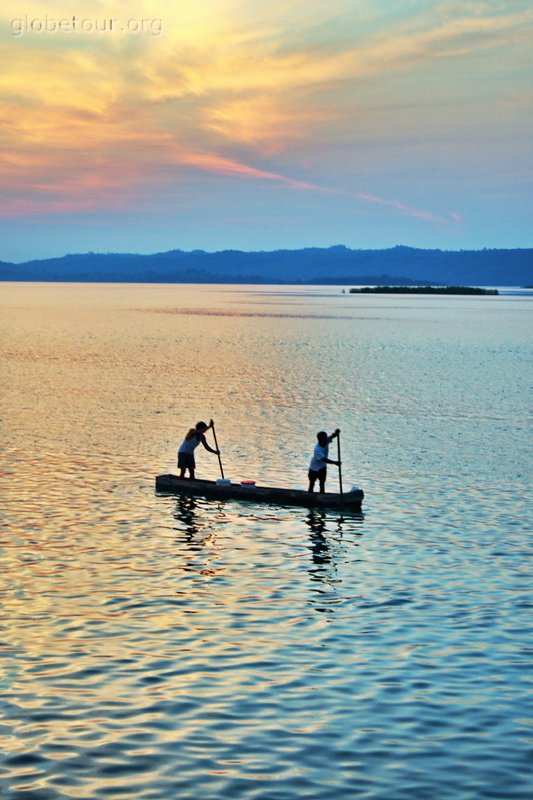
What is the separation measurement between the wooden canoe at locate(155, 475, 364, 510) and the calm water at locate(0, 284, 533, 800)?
1.53 ft

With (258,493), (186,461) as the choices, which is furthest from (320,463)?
(186,461)

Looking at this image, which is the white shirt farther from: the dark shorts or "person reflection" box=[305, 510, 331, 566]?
the dark shorts

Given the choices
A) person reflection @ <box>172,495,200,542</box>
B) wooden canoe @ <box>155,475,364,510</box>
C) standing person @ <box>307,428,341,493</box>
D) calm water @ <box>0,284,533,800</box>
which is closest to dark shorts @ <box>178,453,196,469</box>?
wooden canoe @ <box>155,475,364,510</box>

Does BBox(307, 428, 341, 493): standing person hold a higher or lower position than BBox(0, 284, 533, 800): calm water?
higher

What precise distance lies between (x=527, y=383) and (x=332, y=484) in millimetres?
40130

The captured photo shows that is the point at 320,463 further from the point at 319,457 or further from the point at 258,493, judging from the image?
the point at 258,493

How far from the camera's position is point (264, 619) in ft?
61.7

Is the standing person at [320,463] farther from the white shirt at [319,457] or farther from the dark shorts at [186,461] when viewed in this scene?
the dark shorts at [186,461]

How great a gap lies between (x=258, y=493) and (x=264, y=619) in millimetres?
10579

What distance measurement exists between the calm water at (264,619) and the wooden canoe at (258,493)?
0.47 metres

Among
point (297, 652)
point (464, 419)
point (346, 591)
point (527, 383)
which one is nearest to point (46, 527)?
point (346, 591)

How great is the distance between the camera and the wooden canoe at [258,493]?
92.8 feet

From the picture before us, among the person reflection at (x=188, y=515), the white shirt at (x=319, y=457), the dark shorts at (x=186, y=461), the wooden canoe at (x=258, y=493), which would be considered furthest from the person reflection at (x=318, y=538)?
the dark shorts at (x=186, y=461)

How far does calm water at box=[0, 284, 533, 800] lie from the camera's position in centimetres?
1312
